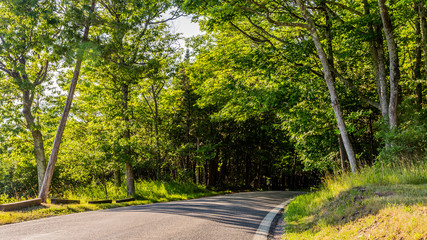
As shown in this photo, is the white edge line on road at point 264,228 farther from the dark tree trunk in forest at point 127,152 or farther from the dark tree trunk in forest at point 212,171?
the dark tree trunk in forest at point 212,171

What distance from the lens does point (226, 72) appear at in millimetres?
16828

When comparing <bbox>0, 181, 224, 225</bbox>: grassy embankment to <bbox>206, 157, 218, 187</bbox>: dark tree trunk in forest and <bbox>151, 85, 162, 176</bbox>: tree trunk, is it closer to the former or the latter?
<bbox>151, 85, 162, 176</bbox>: tree trunk

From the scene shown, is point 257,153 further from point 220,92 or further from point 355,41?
point 355,41

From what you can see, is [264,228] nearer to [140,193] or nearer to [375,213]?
[375,213]

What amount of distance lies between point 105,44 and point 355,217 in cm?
1246

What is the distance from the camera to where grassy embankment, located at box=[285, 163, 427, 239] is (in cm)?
408

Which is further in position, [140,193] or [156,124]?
[156,124]

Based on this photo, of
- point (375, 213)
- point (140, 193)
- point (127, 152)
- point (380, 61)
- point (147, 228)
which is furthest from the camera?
point (140, 193)

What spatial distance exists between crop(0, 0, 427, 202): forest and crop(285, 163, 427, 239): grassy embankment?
8.38ft

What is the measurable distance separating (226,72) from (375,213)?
12.8 metres

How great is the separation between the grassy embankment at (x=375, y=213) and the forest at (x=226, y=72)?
2553 millimetres

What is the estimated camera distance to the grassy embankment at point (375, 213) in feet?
13.4

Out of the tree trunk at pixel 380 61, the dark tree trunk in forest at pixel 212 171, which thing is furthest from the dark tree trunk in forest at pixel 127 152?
the tree trunk at pixel 380 61

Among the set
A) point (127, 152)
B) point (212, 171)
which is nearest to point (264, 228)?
point (127, 152)
